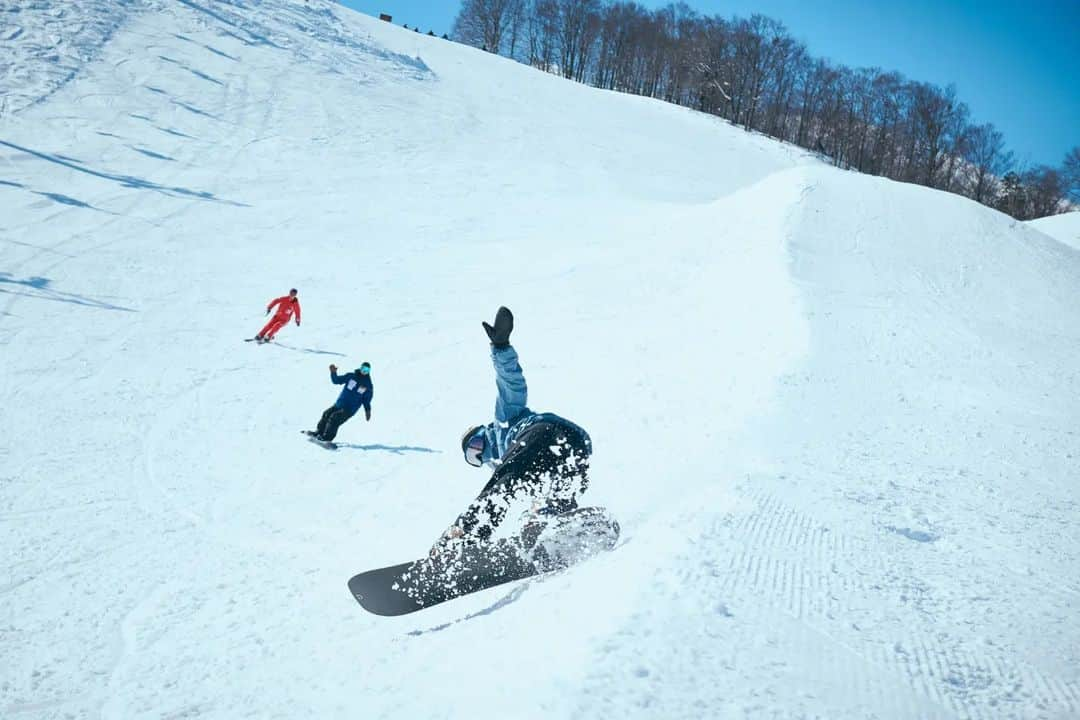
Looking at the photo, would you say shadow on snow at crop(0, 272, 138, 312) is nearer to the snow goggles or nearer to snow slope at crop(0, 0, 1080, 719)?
snow slope at crop(0, 0, 1080, 719)

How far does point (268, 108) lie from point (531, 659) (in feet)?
Answer: 95.3

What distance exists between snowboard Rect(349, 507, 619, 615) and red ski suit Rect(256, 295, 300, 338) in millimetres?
9263

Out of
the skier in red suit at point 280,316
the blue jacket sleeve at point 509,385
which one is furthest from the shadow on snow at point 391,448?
the skier in red suit at point 280,316

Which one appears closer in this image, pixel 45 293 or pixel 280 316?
pixel 45 293

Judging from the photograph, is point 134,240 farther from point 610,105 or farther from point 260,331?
point 610,105

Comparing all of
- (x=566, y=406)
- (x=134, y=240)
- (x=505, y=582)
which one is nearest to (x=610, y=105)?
(x=134, y=240)

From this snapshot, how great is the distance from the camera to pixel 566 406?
9.34 m

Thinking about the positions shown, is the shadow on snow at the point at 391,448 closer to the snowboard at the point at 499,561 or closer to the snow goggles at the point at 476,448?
the snow goggles at the point at 476,448

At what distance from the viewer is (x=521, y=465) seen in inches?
169

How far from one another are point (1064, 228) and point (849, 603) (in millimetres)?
32271

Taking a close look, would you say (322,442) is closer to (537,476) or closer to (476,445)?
(476,445)

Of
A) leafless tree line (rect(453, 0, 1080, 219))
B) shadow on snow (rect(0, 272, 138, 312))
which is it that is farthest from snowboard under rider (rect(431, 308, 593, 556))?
Result: leafless tree line (rect(453, 0, 1080, 219))

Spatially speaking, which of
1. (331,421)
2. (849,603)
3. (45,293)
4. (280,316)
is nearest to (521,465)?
(849,603)

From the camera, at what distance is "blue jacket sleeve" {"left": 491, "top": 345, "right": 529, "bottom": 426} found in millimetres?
4441
